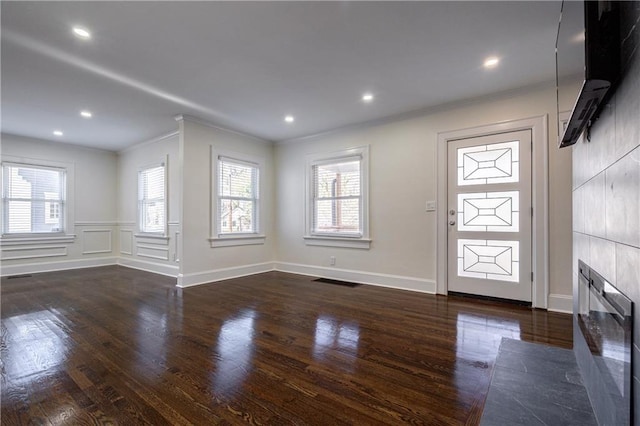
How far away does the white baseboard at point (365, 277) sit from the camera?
4008 millimetres

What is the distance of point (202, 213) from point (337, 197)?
6.98ft

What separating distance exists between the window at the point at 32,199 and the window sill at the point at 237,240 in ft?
11.5

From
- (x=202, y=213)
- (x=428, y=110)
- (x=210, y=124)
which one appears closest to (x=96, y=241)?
(x=202, y=213)

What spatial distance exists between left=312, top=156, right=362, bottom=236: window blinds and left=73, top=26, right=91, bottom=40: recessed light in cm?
333

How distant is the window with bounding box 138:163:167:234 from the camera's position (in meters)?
5.43

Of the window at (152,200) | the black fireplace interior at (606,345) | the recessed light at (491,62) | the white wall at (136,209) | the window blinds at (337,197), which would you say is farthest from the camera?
the window at (152,200)

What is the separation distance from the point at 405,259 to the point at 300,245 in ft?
6.41

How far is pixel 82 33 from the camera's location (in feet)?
7.86

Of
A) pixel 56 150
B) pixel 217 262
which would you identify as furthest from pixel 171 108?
pixel 56 150

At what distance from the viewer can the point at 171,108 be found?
4031 mm

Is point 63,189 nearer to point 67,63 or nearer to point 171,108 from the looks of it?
point 171,108

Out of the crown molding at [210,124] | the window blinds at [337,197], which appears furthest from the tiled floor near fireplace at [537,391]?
the crown molding at [210,124]

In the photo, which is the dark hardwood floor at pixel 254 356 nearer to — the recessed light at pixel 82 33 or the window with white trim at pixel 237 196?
the window with white trim at pixel 237 196

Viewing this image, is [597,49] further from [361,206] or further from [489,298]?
[361,206]
